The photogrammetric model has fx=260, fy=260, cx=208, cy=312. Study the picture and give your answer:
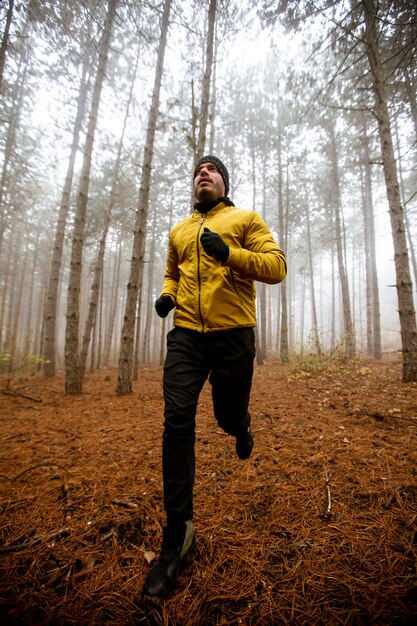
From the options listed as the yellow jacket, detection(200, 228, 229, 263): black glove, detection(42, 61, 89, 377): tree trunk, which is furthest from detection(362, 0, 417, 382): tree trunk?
detection(42, 61, 89, 377): tree trunk

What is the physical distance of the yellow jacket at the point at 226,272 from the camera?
1.91m

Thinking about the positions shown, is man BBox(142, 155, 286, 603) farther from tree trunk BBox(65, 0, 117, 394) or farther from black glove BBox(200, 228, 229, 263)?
tree trunk BBox(65, 0, 117, 394)

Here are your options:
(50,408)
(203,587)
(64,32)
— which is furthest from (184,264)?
(64,32)

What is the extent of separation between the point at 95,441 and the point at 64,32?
8.64 meters

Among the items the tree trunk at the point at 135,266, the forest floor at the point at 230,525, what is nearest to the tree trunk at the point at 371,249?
the tree trunk at the point at 135,266

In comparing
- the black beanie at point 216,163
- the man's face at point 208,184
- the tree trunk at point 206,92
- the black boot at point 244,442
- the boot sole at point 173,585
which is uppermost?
the tree trunk at point 206,92

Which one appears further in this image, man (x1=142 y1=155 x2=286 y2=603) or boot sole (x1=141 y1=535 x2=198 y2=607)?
man (x1=142 y1=155 x2=286 y2=603)

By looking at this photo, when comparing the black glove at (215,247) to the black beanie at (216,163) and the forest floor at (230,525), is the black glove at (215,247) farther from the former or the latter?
the forest floor at (230,525)

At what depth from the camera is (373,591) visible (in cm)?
139

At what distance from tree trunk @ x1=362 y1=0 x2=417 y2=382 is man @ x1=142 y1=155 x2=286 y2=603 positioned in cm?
536

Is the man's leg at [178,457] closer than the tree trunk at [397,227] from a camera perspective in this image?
Yes

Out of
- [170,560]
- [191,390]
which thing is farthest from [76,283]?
[170,560]

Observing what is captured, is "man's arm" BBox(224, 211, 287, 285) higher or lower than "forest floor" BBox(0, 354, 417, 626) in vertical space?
higher

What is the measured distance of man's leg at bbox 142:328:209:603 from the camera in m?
1.48
